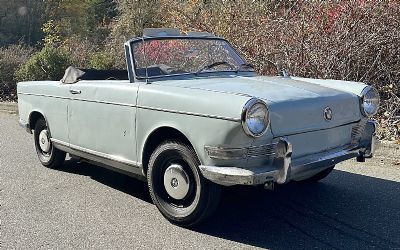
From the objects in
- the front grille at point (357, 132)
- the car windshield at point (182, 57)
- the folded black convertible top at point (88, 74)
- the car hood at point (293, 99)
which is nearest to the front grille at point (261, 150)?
the car hood at point (293, 99)

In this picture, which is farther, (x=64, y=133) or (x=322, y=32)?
(x=322, y=32)

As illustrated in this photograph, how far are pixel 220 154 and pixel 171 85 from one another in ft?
A: 3.18

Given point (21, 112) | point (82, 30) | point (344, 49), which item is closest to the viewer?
point (21, 112)

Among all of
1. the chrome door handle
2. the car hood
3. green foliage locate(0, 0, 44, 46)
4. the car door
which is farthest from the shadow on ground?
green foliage locate(0, 0, 44, 46)

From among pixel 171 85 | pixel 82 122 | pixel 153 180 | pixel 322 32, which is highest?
pixel 322 32

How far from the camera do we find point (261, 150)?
3400mm

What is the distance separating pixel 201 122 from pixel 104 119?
1.30 metres

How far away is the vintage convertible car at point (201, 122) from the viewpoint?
→ 339 centimetres

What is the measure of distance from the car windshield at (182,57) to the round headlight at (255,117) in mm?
1359

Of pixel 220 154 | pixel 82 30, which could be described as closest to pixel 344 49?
pixel 220 154

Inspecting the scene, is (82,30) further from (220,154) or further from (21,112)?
(220,154)

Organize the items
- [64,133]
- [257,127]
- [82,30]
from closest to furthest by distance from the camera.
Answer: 1. [257,127]
2. [64,133]
3. [82,30]

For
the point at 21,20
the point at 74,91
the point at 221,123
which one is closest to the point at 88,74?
the point at 74,91

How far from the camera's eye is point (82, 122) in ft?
15.6
